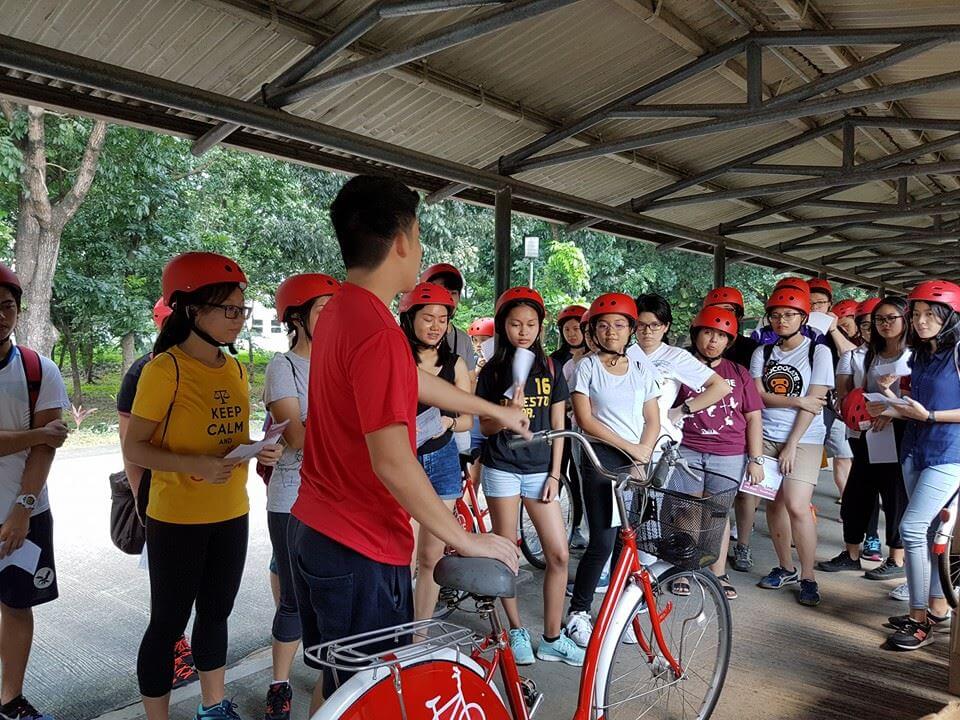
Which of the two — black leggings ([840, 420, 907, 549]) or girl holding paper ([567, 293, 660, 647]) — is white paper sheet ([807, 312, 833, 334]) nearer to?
black leggings ([840, 420, 907, 549])

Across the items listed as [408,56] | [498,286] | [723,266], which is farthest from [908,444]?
[723,266]

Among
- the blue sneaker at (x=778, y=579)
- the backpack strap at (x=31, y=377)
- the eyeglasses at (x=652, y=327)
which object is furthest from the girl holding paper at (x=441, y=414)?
the blue sneaker at (x=778, y=579)

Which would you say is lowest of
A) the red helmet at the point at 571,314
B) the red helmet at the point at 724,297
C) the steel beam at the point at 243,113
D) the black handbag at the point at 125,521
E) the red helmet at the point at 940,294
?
the black handbag at the point at 125,521

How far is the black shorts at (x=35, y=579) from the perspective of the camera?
9.33 ft

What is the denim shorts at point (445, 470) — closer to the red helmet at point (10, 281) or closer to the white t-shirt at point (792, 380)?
the red helmet at point (10, 281)

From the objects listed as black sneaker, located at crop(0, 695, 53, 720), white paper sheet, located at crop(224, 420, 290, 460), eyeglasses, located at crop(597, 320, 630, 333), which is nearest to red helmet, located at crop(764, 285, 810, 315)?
eyeglasses, located at crop(597, 320, 630, 333)

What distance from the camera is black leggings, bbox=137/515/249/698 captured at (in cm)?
256

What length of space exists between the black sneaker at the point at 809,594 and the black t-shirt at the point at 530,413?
2104 mm

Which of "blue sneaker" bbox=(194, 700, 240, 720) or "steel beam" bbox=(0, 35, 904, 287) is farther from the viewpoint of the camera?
"steel beam" bbox=(0, 35, 904, 287)

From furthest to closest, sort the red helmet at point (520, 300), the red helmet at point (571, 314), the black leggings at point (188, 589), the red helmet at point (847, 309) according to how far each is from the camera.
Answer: the red helmet at point (847, 309) < the red helmet at point (571, 314) < the red helmet at point (520, 300) < the black leggings at point (188, 589)

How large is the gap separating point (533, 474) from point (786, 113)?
2916 mm

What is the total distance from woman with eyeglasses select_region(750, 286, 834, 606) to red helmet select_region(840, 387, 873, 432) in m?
0.19

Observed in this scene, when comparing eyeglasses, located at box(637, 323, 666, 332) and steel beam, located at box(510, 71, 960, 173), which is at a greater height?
steel beam, located at box(510, 71, 960, 173)

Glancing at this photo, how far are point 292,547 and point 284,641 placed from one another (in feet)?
4.29
